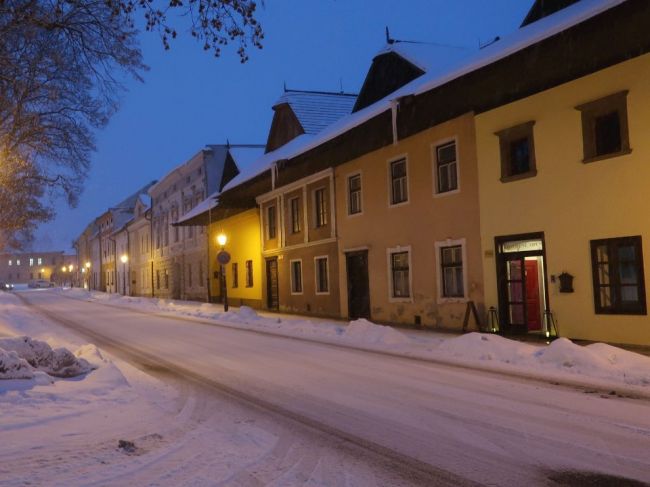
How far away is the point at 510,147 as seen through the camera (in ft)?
52.1

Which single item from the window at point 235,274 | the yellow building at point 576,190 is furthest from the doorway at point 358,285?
the window at point 235,274

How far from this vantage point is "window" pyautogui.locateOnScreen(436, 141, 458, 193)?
58.3 ft

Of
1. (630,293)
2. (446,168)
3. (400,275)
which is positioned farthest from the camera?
(400,275)

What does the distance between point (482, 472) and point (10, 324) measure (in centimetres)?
2201

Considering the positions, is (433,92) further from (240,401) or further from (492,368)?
(240,401)

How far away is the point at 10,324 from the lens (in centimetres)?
2312

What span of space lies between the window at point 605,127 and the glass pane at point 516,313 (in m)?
4.10

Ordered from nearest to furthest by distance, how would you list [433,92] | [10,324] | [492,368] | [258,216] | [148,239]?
[492,368] < [433,92] < [10,324] < [258,216] < [148,239]

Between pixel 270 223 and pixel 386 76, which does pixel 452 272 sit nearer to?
pixel 386 76

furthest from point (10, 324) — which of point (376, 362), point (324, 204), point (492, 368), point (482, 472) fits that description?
point (482, 472)

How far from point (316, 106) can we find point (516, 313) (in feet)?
59.2

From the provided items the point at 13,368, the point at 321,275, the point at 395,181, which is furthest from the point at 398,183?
the point at 13,368

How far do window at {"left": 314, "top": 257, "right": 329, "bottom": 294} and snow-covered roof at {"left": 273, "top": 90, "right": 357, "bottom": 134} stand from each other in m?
6.93

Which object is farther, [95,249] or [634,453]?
[95,249]
